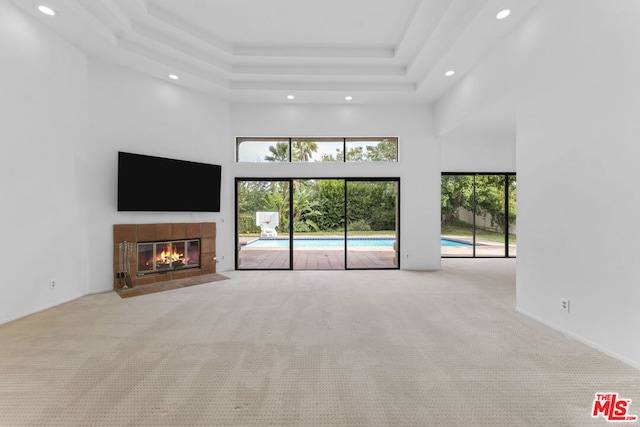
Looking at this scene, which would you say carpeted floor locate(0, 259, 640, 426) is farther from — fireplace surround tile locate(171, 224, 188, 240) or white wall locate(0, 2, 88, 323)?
fireplace surround tile locate(171, 224, 188, 240)

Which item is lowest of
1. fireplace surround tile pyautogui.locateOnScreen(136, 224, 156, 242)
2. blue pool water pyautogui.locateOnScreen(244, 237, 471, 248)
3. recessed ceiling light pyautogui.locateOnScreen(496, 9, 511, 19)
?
blue pool water pyautogui.locateOnScreen(244, 237, 471, 248)

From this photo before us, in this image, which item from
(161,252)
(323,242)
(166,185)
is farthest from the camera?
(323,242)

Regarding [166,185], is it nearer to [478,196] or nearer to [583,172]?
[583,172]

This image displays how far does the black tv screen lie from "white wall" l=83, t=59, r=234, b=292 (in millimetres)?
187

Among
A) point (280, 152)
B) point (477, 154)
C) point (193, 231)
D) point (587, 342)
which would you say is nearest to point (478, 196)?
point (477, 154)

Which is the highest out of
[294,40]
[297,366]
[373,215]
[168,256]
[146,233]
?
[294,40]

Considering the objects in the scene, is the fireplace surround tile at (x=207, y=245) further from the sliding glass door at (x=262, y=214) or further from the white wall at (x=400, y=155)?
the white wall at (x=400, y=155)

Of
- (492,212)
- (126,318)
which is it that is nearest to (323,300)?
(126,318)

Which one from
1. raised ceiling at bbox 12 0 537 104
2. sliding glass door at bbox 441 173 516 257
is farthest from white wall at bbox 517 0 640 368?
sliding glass door at bbox 441 173 516 257

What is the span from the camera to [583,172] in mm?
2803

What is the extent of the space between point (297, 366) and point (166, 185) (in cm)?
428

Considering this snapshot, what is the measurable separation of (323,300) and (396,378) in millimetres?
2058

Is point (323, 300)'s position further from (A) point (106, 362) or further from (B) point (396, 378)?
(A) point (106, 362)

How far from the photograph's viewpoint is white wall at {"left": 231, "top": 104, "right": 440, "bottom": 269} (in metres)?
6.31
